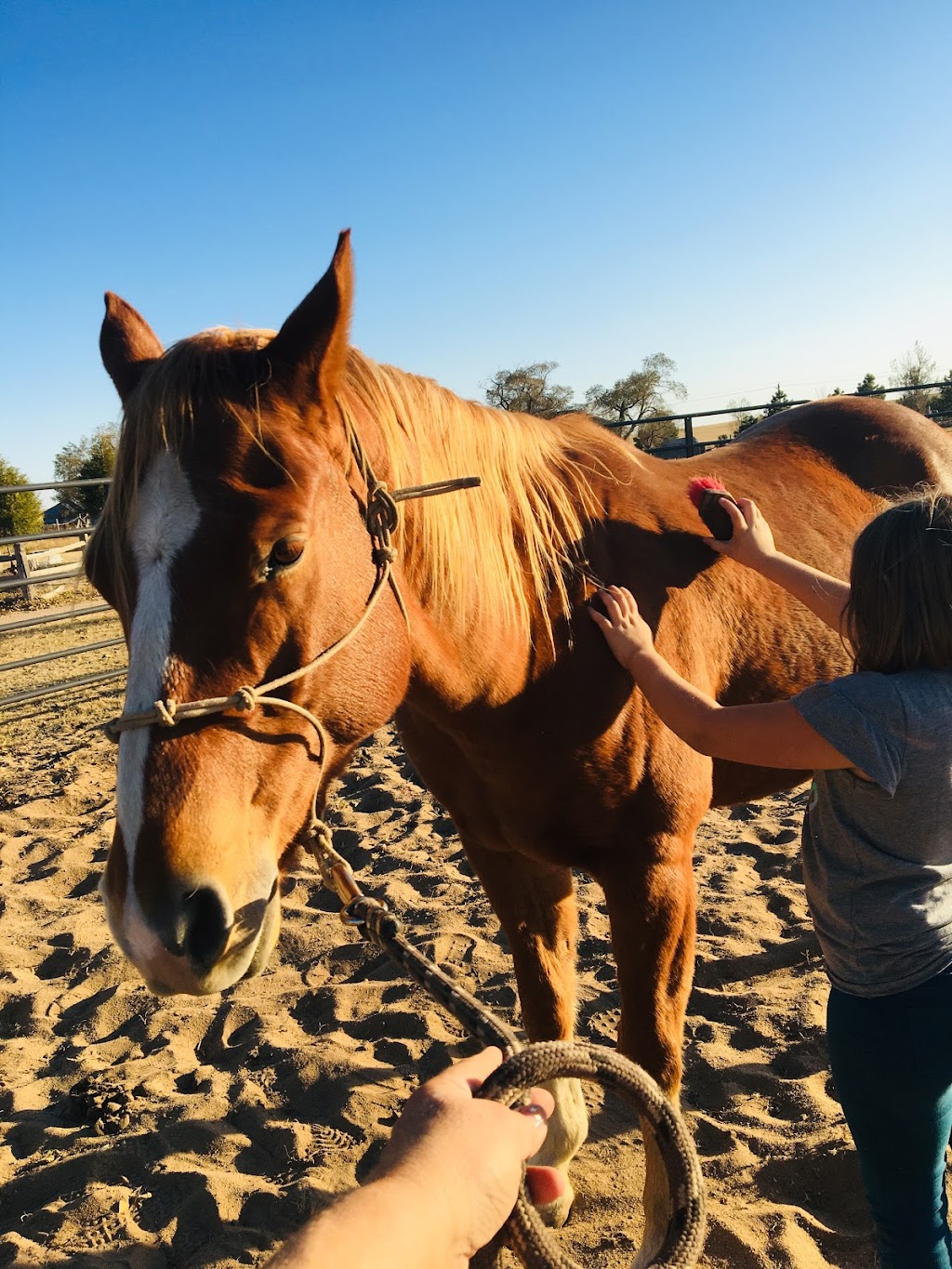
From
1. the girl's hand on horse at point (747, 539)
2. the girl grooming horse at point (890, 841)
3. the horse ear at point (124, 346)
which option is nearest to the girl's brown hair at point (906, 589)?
the girl grooming horse at point (890, 841)

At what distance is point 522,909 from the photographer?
240 cm

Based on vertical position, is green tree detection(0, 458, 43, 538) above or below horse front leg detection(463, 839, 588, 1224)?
above

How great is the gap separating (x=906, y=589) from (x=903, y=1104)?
951mm

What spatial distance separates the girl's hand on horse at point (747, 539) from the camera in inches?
82.2

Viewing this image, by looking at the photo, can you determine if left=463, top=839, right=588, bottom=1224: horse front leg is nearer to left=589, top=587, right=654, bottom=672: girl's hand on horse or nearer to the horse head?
left=589, top=587, right=654, bottom=672: girl's hand on horse

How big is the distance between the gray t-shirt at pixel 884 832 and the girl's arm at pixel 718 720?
4 centimetres

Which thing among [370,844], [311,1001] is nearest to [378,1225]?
[311,1001]

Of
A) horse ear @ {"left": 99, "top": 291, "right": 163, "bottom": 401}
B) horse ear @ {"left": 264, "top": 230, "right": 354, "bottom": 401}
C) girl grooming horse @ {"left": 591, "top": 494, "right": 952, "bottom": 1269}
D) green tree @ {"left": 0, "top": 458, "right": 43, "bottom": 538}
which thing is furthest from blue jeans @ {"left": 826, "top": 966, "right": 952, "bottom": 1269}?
green tree @ {"left": 0, "top": 458, "right": 43, "bottom": 538}

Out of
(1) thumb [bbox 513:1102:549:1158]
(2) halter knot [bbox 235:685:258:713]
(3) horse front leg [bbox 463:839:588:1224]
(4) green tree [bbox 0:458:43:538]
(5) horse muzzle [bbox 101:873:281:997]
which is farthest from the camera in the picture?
(4) green tree [bbox 0:458:43:538]

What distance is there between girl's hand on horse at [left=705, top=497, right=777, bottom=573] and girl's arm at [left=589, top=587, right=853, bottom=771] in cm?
38

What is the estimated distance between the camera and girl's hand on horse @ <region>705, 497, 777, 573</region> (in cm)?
209

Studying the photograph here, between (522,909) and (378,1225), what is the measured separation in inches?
63.7

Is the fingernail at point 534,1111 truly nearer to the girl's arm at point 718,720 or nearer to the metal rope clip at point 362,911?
the metal rope clip at point 362,911

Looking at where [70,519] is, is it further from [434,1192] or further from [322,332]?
[434,1192]
